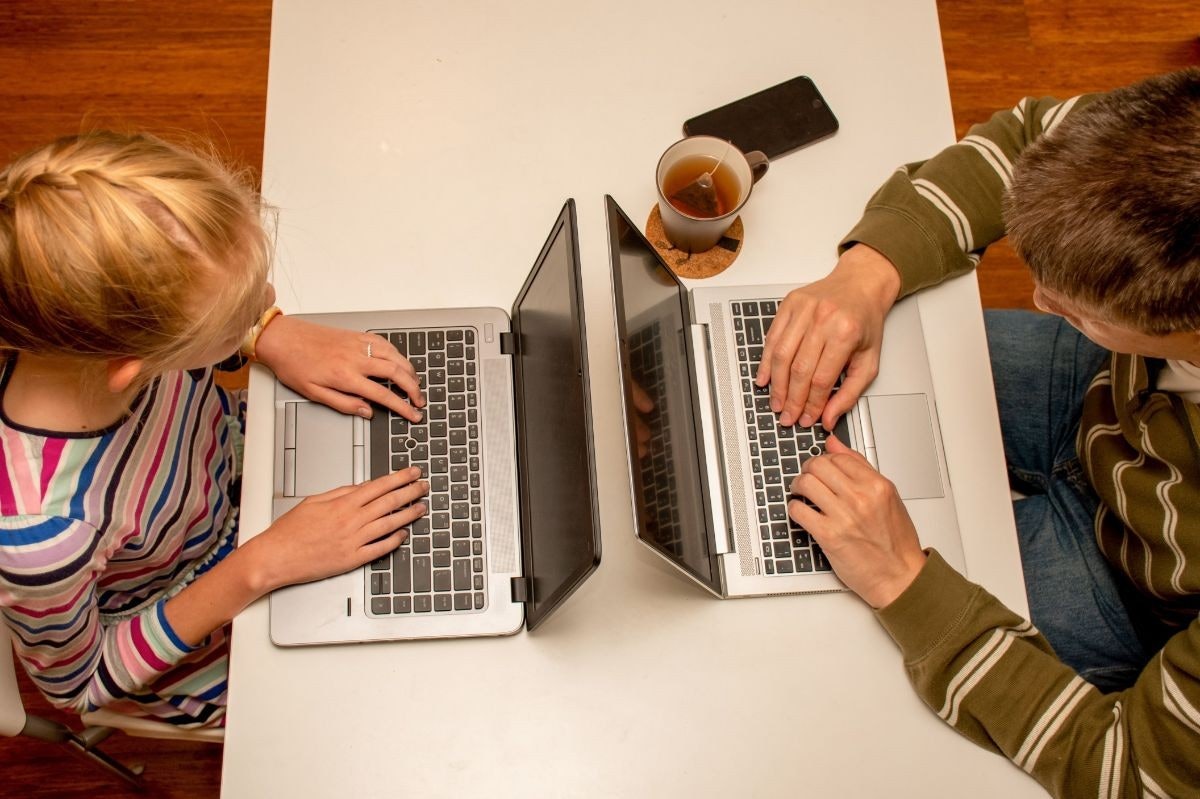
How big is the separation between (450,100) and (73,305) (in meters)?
0.57

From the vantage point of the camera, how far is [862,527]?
900 mm

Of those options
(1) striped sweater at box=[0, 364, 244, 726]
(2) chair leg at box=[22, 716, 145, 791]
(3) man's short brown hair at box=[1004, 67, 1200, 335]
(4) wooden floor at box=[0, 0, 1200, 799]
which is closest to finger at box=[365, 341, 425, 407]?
(1) striped sweater at box=[0, 364, 244, 726]

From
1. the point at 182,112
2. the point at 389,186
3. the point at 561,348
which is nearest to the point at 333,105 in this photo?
the point at 389,186

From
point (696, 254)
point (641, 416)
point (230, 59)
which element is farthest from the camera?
point (230, 59)

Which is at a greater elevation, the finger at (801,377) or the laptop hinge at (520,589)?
the finger at (801,377)

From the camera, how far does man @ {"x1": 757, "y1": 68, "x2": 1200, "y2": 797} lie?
2.42ft

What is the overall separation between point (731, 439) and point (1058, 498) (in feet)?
1.62

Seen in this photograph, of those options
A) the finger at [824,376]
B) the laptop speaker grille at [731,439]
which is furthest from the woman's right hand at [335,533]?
the finger at [824,376]

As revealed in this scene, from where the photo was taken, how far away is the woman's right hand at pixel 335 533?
2.93 feet

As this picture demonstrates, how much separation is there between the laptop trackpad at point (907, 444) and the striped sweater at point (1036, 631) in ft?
0.32

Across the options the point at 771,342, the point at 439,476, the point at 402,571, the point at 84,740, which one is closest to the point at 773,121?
the point at 771,342

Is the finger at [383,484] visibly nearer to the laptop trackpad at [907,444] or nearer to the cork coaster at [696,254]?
the cork coaster at [696,254]

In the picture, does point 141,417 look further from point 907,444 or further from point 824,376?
point 907,444

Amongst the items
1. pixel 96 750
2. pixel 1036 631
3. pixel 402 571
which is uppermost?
pixel 402 571
